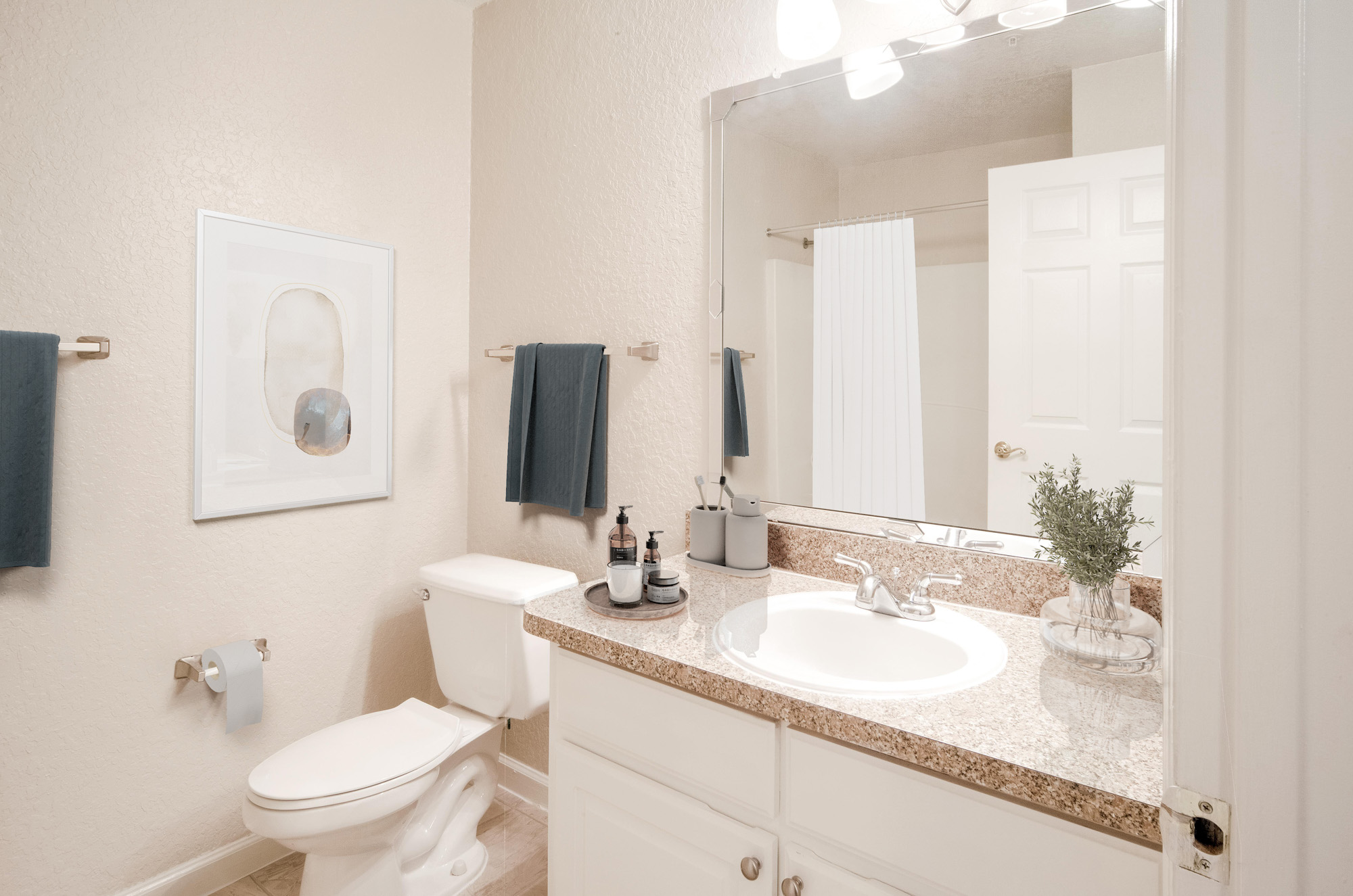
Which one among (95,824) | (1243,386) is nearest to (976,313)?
(1243,386)

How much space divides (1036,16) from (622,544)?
124 cm

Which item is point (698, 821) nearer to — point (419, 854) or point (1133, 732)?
point (1133, 732)

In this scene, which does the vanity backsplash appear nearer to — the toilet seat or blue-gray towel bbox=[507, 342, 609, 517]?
blue-gray towel bbox=[507, 342, 609, 517]

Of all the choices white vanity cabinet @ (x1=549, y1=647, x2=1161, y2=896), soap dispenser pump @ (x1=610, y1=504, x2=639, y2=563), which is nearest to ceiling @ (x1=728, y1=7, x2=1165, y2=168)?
soap dispenser pump @ (x1=610, y1=504, x2=639, y2=563)

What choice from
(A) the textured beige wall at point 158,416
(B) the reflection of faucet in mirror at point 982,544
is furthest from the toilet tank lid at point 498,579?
(B) the reflection of faucet in mirror at point 982,544

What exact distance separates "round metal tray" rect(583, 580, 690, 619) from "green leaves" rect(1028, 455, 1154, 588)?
0.63 meters

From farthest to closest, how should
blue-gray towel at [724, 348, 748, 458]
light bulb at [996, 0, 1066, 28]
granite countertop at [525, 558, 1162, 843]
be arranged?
blue-gray towel at [724, 348, 748, 458]
light bulb at [996, 0, 1066, 28]
granite countertop at [525, 558, 1162, 843]

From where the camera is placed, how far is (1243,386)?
0.39 meters

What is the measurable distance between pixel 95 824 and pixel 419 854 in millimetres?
724

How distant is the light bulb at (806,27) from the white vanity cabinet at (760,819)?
134 cm

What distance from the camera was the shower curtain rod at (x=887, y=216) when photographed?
1.29 metres

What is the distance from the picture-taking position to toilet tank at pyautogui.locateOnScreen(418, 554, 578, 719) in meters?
1.75

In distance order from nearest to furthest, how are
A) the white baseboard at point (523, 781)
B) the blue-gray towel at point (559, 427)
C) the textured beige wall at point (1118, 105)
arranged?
the textured beige wall at point (1118, 105), the blue-gray towel at point (559, 427), the white baseboard at point (523, 781)

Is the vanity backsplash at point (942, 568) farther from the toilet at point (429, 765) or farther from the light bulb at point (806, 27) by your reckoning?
the light bulb at point (806, 27)
